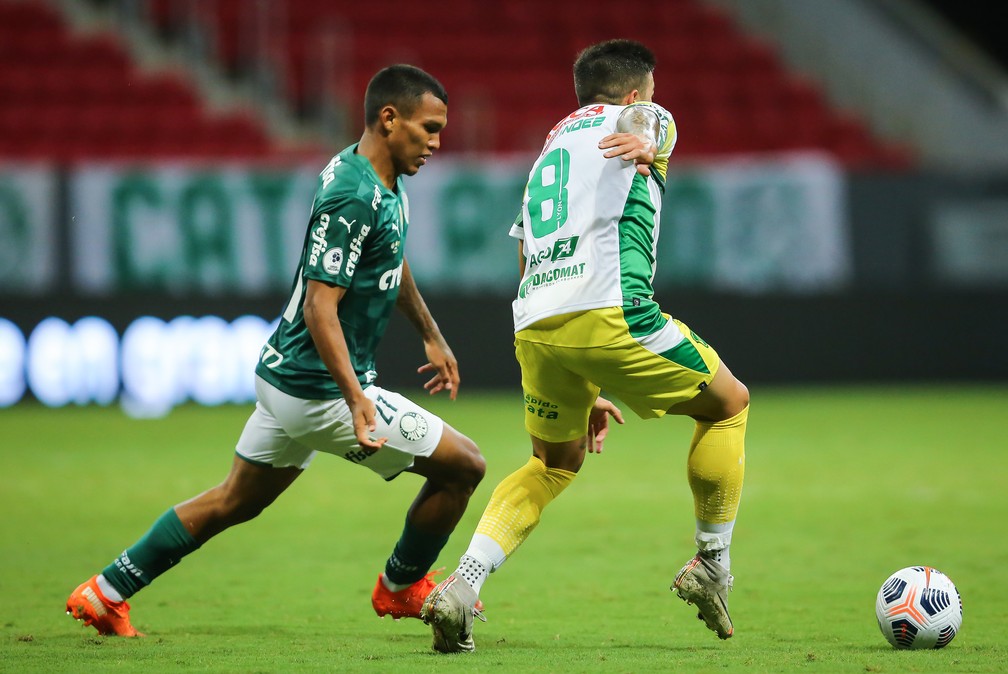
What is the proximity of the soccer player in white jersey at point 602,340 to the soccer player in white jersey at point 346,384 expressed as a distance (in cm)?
35

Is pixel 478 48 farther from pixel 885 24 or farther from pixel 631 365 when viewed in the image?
pixel 631 365

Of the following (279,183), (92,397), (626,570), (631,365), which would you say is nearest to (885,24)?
(279,183)

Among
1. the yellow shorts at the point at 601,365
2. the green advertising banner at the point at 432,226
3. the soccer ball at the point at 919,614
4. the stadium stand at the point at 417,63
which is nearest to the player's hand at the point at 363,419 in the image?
the yellow shorts at the point at 601,365

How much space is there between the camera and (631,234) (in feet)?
15.5

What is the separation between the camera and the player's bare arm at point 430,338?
5.22 metres

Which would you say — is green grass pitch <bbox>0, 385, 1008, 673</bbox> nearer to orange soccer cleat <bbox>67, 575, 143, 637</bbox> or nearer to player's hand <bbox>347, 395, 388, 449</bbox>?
orange soccer cleat <bbox>67, 575, 143, 637</bbox>

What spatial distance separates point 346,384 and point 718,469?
131 cm

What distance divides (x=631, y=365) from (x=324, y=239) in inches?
42.7

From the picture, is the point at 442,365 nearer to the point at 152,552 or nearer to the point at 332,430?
the point at 332,430

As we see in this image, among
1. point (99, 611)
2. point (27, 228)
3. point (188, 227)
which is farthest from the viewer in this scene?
point (188, 227)

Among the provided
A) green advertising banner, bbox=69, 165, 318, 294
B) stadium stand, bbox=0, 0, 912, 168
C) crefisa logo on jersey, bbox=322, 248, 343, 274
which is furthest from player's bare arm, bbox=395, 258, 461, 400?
stadium stand, bbox=0, 0, 912, 168

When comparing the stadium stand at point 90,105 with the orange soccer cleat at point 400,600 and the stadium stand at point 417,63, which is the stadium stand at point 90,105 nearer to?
the stadium stand at point 417,63

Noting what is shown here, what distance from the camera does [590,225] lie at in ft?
15.4

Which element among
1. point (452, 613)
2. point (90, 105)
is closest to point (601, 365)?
point (452, 613)
